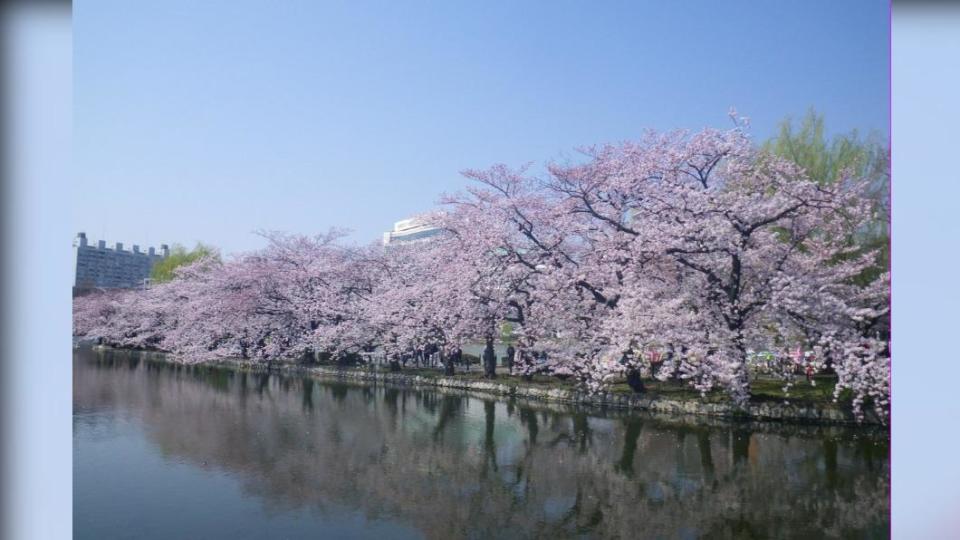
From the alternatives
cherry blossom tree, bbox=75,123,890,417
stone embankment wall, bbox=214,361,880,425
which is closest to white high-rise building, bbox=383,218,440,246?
cherry blossom tree, bbox=75,123,890,417

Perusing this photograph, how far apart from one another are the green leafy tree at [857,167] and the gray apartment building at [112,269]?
24.0m

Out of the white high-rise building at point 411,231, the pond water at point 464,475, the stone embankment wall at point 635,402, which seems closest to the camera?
the pond water at point 464,475

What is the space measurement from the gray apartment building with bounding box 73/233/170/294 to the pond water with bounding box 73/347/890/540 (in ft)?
66.9

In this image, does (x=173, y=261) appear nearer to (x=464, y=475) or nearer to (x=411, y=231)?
(x=411, y=231)

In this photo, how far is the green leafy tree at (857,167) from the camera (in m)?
8.80

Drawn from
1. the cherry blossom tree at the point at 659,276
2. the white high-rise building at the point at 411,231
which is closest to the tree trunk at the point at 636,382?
the cherry blossom tree at the point at 659,276

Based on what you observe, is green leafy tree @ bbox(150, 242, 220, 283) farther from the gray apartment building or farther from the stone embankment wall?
the stone embankment wall

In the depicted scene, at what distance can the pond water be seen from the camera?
469cm

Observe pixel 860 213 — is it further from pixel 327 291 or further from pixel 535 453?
pixel 327 291

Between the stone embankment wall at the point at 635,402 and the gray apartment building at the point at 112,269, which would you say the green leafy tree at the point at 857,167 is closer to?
the stone embankment wall at the point at 635,402

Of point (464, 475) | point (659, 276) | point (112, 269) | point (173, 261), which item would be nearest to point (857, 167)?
point (659, 276)

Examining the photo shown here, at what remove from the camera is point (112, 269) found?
28688 mm

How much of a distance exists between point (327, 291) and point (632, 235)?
8.09 m

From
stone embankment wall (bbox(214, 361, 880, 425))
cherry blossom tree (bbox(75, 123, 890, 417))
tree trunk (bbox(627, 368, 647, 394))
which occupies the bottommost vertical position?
stone embankment wall (bbox(214, 361, 880, 425))
